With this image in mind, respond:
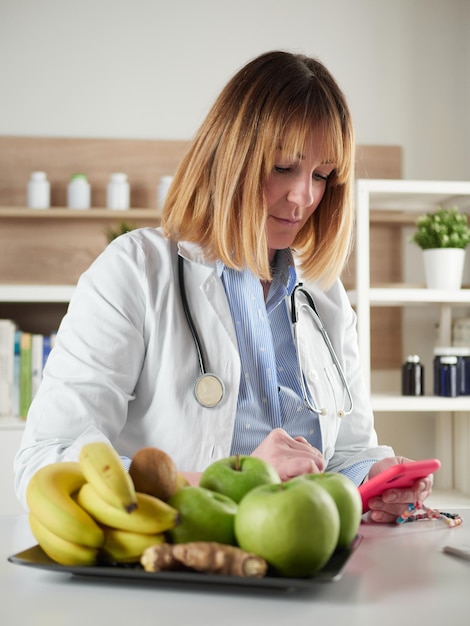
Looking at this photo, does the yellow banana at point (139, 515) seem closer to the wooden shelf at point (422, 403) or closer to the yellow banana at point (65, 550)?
the yellow banana at point (65, 550)

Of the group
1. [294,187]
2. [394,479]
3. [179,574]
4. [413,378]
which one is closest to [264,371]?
[294,187]

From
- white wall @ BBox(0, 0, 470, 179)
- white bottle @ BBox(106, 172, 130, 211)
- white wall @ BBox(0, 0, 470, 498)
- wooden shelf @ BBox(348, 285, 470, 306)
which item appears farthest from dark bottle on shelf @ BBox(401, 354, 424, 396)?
white bottle @ BBox(106, 172, 130, 211)

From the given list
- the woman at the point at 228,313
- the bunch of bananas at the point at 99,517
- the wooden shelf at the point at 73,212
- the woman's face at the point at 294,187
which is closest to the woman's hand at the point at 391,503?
the woman at the point at 228,313

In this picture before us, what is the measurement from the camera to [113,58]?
318 centimetres

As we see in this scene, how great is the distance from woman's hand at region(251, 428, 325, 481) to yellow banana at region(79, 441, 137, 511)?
0.34m

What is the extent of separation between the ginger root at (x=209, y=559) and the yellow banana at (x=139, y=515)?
0.9 inches

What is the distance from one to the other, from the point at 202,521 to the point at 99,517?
90 millimetres

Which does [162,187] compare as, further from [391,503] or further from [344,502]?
[344,502]

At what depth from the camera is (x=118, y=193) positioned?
3062 millimetres

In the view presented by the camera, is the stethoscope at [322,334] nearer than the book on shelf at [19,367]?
Yes

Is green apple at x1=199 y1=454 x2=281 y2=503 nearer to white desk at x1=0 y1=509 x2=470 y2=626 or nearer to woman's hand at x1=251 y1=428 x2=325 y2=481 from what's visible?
white desk at x1=0 y1=509 x2=470 y2=626

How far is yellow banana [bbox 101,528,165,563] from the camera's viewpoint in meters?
0.72

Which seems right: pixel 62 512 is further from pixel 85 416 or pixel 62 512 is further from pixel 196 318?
pixel 196 318

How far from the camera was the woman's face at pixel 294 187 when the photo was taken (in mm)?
1477
